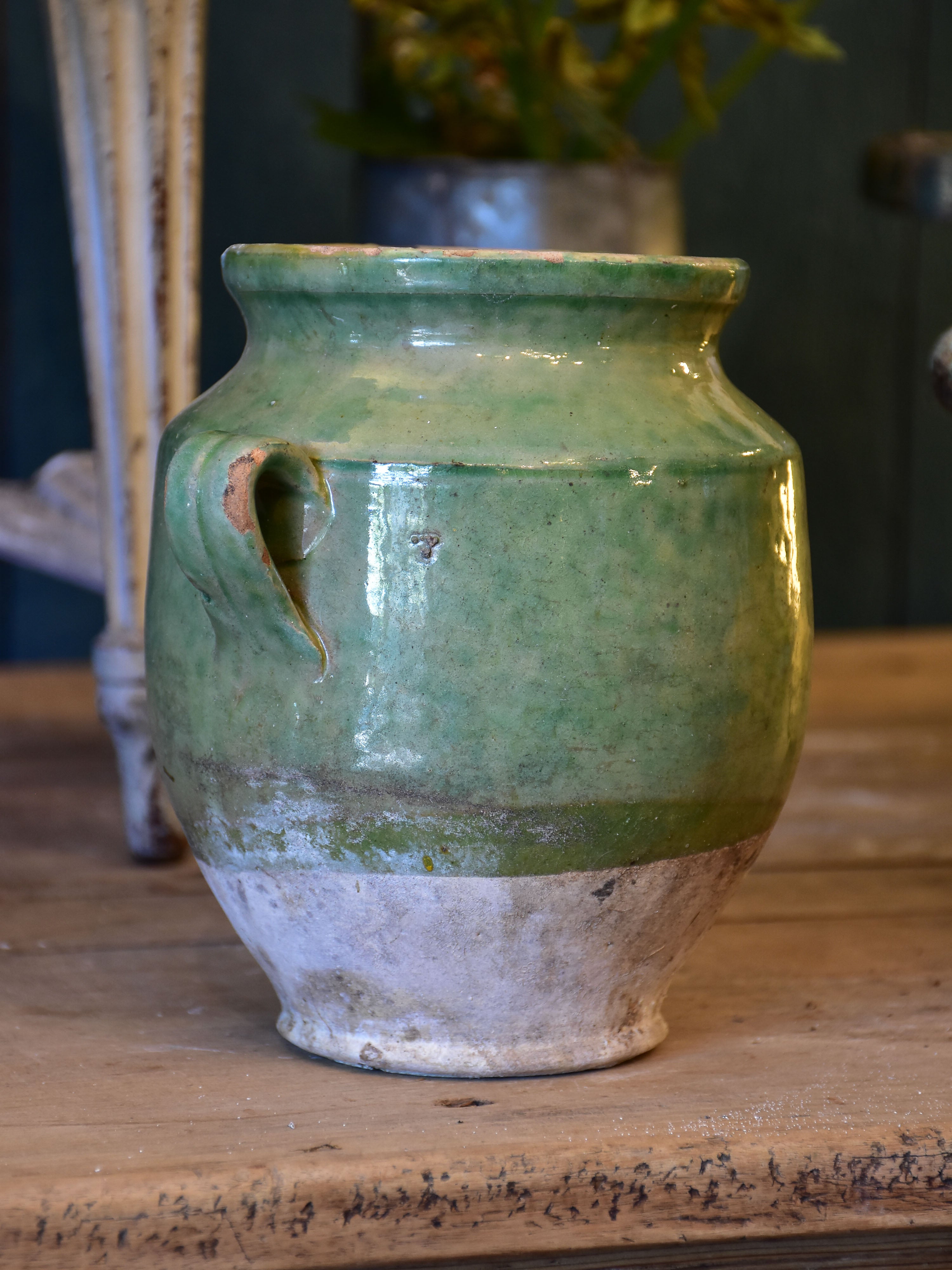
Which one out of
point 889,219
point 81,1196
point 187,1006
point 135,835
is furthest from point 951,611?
point 81,1196

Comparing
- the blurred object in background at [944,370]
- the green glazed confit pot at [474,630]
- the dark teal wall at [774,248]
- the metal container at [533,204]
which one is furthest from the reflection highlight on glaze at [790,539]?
the dark teal wall at [774,248]

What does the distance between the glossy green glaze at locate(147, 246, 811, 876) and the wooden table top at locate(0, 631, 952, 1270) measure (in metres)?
0.09

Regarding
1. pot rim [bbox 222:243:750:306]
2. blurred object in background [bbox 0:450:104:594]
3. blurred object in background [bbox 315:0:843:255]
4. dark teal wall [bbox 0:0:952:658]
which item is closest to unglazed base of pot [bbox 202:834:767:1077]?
pot rim [bbox 222:243:750:306]

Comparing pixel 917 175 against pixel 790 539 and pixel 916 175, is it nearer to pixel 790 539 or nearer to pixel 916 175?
pixel 916 175

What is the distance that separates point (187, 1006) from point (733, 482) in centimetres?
30

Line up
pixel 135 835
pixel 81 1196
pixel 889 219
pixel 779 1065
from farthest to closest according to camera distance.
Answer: pixel 889 219 → pixel 135 835 → pixel 779 1065 → pixel 81 1196

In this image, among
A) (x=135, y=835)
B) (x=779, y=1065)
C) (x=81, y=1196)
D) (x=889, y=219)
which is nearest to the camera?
(x=81, y=1196)

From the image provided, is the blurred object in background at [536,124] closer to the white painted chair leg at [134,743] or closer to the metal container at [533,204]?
the metal container at [533,204]

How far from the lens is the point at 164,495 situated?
0.51m

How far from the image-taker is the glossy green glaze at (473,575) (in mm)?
488

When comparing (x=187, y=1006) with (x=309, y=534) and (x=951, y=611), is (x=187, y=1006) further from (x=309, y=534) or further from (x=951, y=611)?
(x=951, y=611)

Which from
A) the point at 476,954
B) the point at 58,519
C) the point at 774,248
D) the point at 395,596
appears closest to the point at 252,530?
the point at 395,596

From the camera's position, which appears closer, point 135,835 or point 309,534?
point 309,534

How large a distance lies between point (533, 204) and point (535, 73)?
0.34 ft
